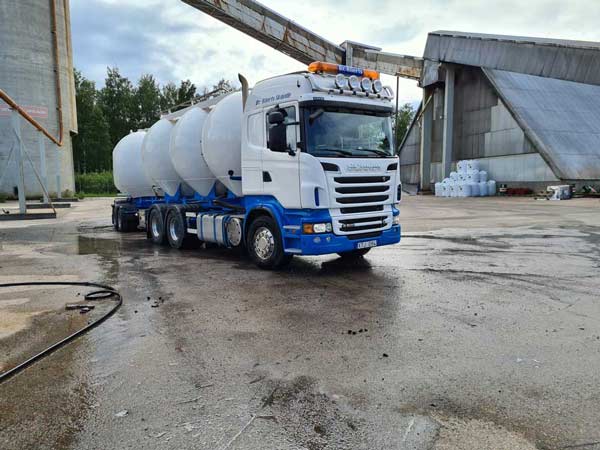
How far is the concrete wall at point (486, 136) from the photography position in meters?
29.5

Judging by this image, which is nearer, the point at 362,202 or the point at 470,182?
the point at 362,202

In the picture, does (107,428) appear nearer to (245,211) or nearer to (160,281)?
(160,281)

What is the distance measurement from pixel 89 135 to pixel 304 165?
64.7m

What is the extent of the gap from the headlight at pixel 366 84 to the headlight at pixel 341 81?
0.39 m

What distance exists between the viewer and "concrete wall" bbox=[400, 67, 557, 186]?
96.6ft

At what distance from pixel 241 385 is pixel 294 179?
4.26m

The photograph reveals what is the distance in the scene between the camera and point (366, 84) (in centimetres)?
795

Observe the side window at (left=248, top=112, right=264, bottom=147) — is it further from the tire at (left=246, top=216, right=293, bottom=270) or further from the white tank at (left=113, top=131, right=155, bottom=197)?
the white tank at (left=113, top=131, right=155, bottom=197)

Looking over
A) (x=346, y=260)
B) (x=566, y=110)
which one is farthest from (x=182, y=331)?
(x=566, y=110)

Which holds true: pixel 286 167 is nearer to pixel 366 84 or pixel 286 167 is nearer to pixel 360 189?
pixel 360 189

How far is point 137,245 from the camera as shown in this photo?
12188mm

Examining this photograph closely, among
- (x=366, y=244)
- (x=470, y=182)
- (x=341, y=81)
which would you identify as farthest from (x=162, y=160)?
(x=470, y=182)

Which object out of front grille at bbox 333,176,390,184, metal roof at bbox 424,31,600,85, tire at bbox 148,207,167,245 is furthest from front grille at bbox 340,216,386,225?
metal roof at bbox 424,31,600,85

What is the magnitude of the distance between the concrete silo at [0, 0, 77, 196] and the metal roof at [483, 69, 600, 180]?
32.3 meters
